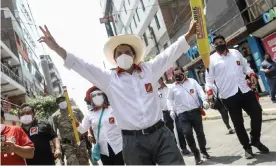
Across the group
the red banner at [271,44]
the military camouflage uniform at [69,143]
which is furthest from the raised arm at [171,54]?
the red banner at [271,44]

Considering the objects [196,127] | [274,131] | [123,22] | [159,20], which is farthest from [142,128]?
[123,22]

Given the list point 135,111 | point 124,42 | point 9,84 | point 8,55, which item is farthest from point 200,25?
point 8,55

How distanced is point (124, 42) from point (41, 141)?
218 cm

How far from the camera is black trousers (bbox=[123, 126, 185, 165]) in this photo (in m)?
3.42

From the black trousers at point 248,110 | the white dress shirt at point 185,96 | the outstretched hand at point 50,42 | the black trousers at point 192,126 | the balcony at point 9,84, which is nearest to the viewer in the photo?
the outstretched hand at point 50,42

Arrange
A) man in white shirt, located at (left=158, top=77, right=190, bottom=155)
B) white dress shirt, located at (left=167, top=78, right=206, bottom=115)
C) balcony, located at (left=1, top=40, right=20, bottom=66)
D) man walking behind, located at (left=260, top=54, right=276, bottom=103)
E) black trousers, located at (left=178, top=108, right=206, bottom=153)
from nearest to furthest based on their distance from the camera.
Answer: black trousers, located at (left=178, top=108, right=206, bottom=153) → white dress shirt, located at (left=167, top=78, right=206, bottom=115) → man in white shirt, located at (left=158, top=77, right=190, bottom=155) → man walking behind, located at (left=260, top=54, right=276, bottom=103) → balcony, located at (left=1, top=40, right=20, bottom=66)

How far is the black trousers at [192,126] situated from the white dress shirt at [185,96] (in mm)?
106

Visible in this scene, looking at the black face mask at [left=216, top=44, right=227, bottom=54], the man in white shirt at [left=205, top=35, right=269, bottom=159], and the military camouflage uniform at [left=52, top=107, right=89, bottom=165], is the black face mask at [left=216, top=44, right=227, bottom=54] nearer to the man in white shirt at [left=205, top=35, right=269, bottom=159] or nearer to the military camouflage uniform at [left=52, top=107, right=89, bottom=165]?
the man in white shirt at [left=205, top=35, right=269, bottom=159]

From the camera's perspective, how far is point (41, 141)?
5164 millimetres

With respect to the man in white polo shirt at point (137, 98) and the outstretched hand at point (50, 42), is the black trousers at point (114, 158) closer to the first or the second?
the man in white polo shirt at point (137, 98)

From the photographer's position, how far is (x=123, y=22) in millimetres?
46656

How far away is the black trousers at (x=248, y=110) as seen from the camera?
559 cm

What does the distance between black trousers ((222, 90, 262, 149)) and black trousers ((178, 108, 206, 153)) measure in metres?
1.10

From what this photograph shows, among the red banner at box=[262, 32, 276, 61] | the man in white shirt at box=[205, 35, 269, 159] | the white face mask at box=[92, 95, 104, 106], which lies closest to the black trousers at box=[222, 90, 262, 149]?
the man in white shirt at box=[205, 35, 269, 159]
